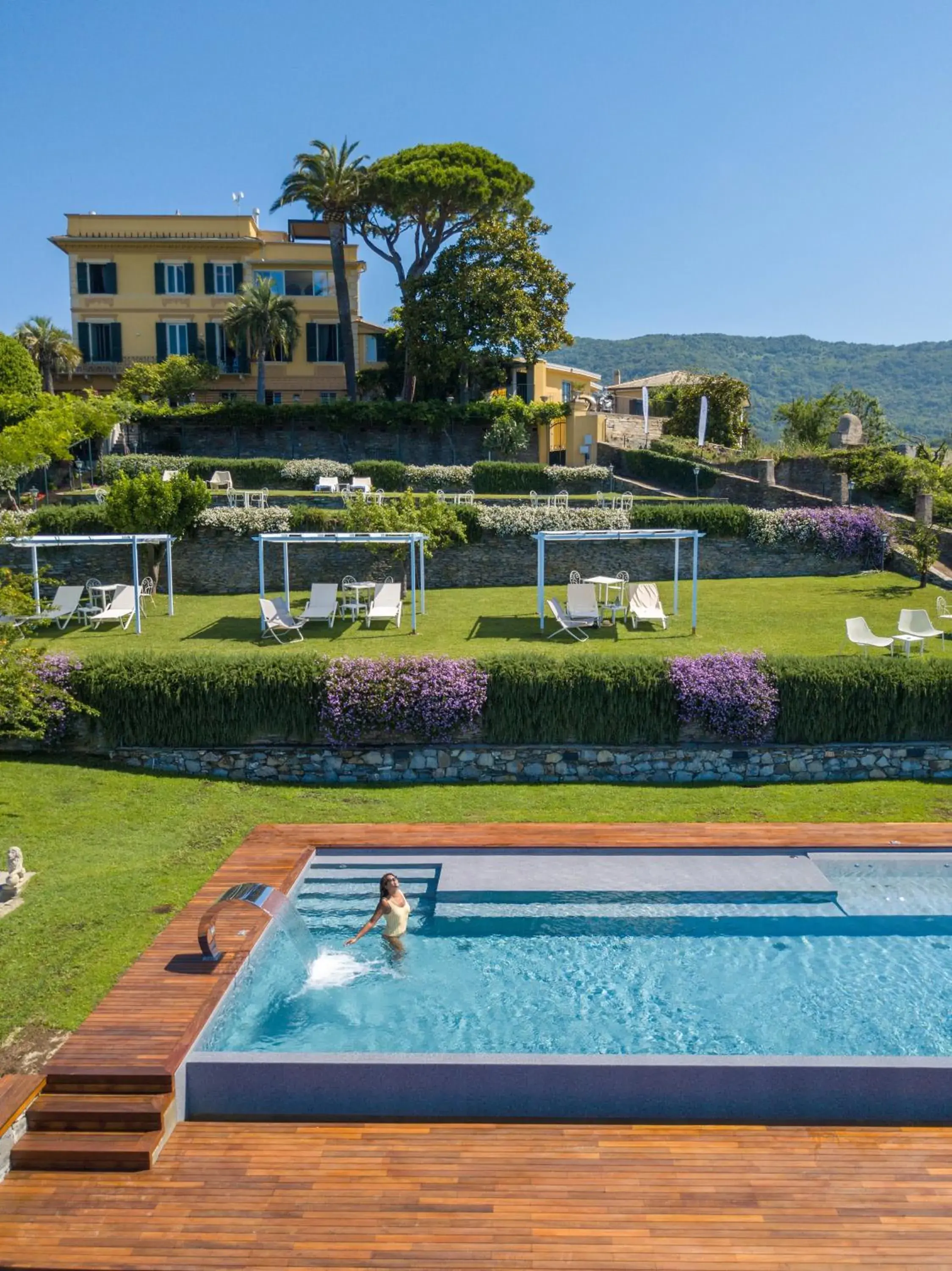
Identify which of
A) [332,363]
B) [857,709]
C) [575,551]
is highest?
[332,363]

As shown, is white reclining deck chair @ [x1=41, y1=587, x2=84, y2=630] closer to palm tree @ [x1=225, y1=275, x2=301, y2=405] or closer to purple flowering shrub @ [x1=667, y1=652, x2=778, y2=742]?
purple flowering shrub @ [x1=667, y1=652, x2=778, y2=742]

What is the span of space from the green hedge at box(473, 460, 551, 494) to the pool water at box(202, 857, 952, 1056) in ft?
75.0

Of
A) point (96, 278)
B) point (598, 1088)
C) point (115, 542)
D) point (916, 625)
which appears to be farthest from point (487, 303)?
point (598, 1088)

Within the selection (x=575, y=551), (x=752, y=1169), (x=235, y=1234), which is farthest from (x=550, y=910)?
(x=575, y=551)

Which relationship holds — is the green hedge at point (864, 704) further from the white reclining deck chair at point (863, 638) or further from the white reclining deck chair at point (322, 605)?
the white reclining deck chair at point (322, 605)

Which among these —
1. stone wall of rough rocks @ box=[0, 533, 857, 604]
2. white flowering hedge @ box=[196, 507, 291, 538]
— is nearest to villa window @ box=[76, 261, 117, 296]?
white flowering hedge @ box=[196, 507, 291, 538]

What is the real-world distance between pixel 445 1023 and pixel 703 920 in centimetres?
275

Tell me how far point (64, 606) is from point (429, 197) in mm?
24613

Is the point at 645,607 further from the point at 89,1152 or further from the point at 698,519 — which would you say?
the point at 89,1152

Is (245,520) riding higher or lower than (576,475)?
lower

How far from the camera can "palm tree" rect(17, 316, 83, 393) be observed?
38.5 metres

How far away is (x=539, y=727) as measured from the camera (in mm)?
13539

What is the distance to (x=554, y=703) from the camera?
13.5 metres

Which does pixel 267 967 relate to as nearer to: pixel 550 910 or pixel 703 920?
pixel 550 910
